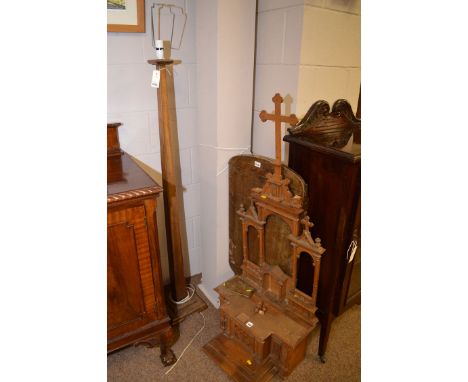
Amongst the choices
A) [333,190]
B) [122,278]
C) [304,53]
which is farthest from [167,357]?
[304,53]

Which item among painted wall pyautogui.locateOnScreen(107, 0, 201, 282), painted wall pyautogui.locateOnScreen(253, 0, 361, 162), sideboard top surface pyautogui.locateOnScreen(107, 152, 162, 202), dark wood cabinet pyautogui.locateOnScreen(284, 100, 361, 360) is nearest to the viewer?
sideboard top surface pyautogui.locateOnScreen(107, 152, 162, 202)

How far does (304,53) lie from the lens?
57.7 inches

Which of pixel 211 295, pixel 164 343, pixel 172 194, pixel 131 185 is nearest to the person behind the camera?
pixel 131 185

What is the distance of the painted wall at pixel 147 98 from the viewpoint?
5.10 feet

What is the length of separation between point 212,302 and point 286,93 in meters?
1.38

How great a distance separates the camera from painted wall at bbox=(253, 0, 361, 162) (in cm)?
145

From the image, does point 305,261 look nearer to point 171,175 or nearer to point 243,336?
point 243,336

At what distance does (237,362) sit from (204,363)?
0.18 m

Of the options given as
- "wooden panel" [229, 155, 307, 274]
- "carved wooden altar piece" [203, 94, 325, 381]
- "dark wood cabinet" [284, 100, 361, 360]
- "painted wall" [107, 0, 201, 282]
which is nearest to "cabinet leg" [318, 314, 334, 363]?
"dark wood cabinet" [284, 100, 361, 360]

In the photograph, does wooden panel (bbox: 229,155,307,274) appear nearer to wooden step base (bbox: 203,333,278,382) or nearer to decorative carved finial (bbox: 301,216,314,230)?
decorative carved finial (bbox: 301,216,314,230)

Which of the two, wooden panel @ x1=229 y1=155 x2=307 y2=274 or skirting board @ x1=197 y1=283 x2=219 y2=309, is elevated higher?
wooden panel @ x1=229 y1=155 x2=307 y2=274

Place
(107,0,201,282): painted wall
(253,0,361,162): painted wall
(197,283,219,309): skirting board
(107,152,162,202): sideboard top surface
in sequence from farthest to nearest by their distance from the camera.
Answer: (197,283,219,309): skirting board → (107,0,201,282): painted wall → (253,0,361,162): painted wall → (107,152,162,202): sideboard top surface

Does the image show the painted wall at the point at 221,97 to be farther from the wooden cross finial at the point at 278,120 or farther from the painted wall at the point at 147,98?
the wooden cross finial at the point at 278,120

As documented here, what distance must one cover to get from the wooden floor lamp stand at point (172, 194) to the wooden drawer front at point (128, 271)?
44cm
